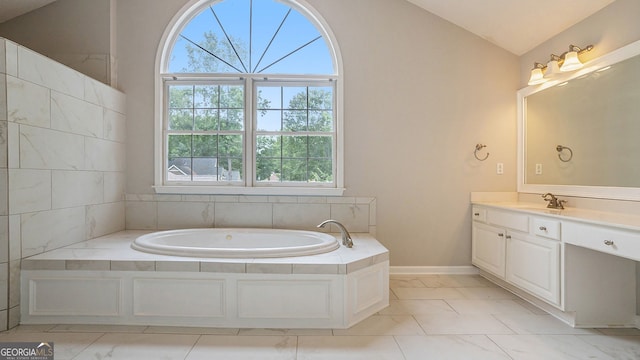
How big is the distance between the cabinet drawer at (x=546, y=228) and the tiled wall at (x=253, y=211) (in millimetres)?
1361

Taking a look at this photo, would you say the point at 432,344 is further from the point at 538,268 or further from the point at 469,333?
the point at 538,268

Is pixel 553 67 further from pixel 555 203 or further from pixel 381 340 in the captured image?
pixel 381 340

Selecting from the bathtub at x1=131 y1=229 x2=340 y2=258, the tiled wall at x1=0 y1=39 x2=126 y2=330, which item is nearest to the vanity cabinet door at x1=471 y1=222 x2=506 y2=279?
the bathtub at x1=131 y1=229 x2=340 y2=258

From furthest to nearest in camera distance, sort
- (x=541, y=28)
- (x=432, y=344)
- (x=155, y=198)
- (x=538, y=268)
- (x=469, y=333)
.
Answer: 1. (x=155, y=198)
2. (x=541, y=28)
3. (x=538, y=268)
4. (x=469, y=333)
5. (x=432, y=344)

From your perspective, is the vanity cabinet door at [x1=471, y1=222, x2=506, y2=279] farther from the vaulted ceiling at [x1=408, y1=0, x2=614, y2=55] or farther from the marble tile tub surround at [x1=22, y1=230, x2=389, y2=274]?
the vaulted ceiling at [x1=408, y1=0, x2=614, y2=55]

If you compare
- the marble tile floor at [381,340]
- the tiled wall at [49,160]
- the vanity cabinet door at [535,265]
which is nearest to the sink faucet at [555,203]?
the vanity cabinet door at [535,265]

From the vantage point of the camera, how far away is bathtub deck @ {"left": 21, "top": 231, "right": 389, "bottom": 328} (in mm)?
2146

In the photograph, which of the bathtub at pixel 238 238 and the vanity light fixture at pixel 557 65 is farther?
the bathtub at pixel 238 238

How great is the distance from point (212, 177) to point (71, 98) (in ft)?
4.32

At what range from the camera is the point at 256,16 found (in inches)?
132

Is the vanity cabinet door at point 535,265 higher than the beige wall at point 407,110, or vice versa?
the beige wall at point 407,110

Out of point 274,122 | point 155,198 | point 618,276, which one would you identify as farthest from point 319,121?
point 618,276

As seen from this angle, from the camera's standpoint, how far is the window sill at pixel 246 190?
324cm

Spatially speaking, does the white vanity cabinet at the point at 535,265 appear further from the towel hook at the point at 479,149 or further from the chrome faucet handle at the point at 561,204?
the towel hook at the point at 479,149
